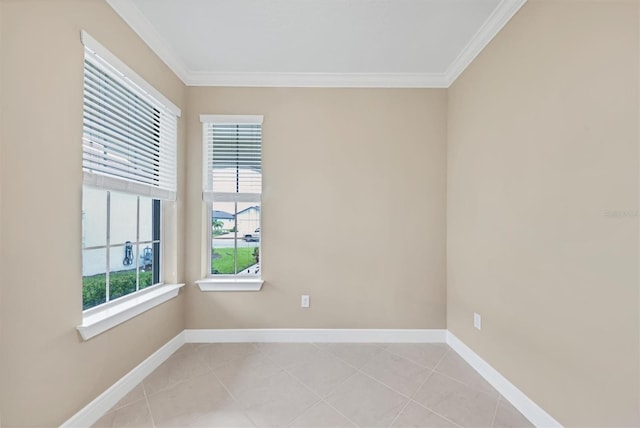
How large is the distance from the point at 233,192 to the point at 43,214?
1387mm

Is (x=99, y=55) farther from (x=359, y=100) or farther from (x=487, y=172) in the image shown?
(x=487, y=172)

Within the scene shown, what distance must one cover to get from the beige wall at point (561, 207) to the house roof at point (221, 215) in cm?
223

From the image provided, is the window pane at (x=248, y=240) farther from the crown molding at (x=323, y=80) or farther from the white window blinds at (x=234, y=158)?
the crown molding at (x=323, y=80)

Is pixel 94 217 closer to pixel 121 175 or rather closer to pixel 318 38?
pixel 121 175

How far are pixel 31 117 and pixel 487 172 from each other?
2.70m

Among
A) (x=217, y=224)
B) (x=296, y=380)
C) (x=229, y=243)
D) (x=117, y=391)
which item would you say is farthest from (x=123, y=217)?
(x=296, y=380)

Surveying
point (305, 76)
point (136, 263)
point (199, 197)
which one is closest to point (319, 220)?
point (199, 197)

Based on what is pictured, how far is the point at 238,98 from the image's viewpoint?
2.50m

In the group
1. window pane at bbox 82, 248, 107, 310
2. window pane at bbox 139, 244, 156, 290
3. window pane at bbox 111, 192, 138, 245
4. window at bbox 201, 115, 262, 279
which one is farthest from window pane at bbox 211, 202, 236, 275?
window pane at bbox 82, 248, 107, 310

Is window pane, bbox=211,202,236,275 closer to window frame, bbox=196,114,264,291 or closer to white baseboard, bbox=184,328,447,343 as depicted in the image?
window frame, bbox=196,114,264,291

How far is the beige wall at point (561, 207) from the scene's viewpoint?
3.62 feet

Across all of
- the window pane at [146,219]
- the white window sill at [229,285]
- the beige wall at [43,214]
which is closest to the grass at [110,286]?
the beige wall at [43,214]

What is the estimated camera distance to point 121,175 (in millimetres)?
1724

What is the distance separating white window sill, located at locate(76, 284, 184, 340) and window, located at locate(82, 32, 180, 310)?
0.05 metres
